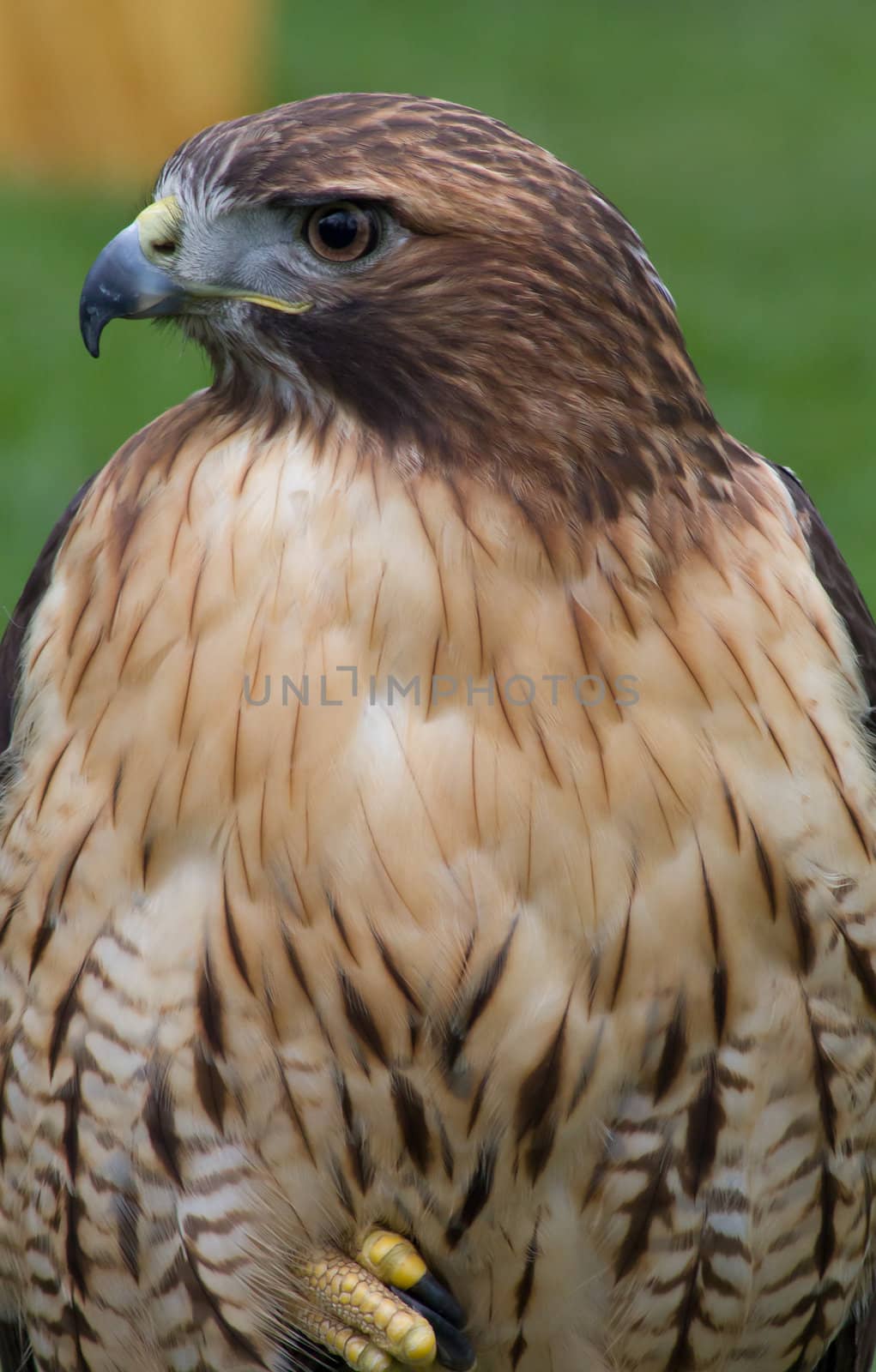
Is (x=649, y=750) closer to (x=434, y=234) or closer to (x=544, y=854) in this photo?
(x=544, y=854)

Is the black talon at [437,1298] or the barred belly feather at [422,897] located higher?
the barred belly feather at [422,897]

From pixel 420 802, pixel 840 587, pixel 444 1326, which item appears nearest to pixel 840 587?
pixel 840 587

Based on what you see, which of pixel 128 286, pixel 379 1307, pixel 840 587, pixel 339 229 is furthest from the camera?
pixel 840 587

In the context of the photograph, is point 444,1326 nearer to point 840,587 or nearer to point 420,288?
point 840,587

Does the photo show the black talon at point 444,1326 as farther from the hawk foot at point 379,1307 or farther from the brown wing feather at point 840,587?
the brown wing feather at point 840,587

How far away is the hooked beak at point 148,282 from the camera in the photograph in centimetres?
236

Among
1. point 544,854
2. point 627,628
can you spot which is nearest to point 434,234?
point 627,628

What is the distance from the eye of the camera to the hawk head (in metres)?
2.29

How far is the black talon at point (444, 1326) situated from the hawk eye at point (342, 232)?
129cm

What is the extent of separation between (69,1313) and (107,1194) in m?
0.25

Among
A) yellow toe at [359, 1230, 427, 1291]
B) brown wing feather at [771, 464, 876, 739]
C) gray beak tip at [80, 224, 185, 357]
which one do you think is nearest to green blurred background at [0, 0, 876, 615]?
gray beak tip at [80, 224, 185, 357]

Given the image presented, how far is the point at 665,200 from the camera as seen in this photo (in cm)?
1057

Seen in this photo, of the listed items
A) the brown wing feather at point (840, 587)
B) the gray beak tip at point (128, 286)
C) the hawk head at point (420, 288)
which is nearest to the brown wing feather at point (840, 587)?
the brown wing feather at point (840, 587)

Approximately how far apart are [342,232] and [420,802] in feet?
2.19
